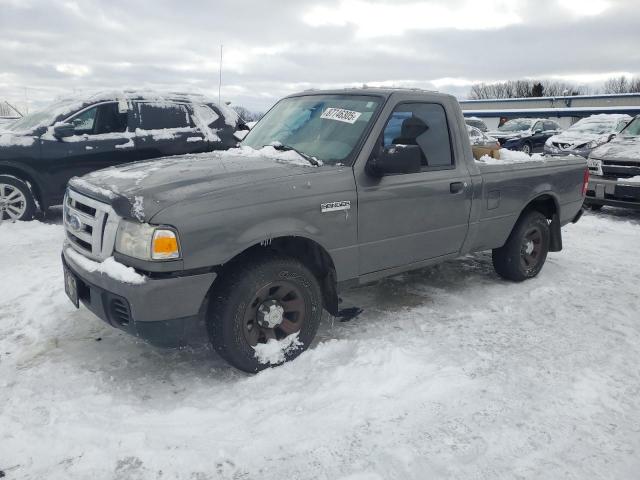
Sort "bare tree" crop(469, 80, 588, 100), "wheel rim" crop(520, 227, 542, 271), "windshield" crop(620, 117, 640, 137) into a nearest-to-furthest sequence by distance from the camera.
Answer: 1. "wheel rim" crop(520, 227, 542, 271)
2. "windshield" crop(620, 117, 640, 137)
3. "bare tree" crop(469, 80, 588, 100)

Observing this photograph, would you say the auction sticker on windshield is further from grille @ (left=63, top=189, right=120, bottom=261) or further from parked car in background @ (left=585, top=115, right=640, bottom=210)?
parked car in background @ (left=585, top=115, right=640, bottom=210)

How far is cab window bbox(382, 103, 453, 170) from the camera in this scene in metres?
3.84

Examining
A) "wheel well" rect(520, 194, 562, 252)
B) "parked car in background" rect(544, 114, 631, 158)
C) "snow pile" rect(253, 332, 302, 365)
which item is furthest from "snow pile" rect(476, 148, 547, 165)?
"parked car in background" rect(544, 114, 631, 158)

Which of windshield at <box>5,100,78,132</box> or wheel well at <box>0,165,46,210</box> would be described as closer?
wheel well at <box>0,165,46,210</box>

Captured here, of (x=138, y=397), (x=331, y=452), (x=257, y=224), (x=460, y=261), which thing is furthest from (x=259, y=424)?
(x=460, y=261)

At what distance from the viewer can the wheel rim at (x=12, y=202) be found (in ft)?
23.1

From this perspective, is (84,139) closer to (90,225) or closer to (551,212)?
(90,225)

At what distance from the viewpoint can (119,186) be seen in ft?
10.1

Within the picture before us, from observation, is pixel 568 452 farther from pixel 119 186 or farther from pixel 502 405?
pixel 119 186

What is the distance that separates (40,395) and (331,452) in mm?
1725

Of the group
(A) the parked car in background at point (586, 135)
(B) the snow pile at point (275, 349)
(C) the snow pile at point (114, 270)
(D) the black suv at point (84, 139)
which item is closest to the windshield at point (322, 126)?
(B) the snow pile at point (275, 349)

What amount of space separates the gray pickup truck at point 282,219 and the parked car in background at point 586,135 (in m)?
9.67

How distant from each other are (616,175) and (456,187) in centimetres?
601

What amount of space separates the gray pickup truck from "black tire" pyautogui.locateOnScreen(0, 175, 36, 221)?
4315mm
